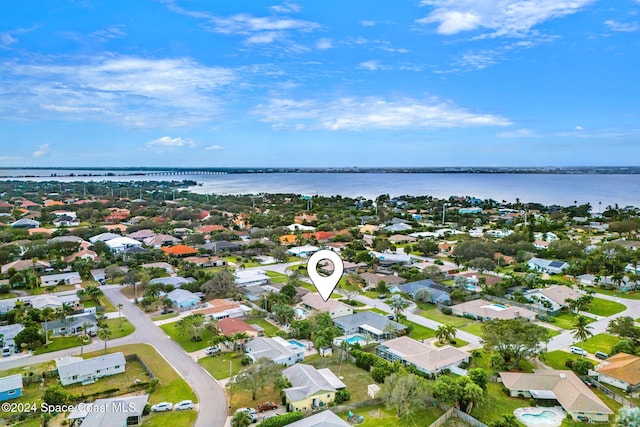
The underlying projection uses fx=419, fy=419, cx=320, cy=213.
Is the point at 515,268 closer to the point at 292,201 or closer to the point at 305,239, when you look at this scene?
the point at 305,239

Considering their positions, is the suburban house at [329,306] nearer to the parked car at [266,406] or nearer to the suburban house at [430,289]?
the suburban house at [430,289]

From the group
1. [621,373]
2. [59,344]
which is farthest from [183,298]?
[621,373]

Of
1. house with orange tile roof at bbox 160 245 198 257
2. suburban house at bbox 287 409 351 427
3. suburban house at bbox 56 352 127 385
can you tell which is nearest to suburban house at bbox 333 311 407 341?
suburban house at bbox 287 409 351 427

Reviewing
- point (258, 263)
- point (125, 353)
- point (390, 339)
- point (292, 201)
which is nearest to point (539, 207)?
point (292, 201)

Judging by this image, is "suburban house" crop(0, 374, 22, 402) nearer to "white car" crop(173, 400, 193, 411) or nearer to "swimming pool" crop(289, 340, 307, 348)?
"white car" crop(173, 400, 193, 411)

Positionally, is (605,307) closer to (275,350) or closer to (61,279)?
(275,350)

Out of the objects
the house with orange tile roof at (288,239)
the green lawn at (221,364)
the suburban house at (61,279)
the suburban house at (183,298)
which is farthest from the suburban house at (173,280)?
the house with orange tile roof at (288,239)
